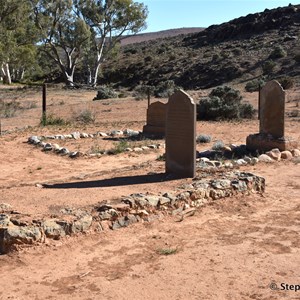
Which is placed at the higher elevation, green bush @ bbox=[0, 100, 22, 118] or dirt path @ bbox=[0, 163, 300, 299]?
green bush @ bbox=[0, 100, 22, 118]

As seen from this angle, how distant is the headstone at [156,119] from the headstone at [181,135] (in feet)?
22.0

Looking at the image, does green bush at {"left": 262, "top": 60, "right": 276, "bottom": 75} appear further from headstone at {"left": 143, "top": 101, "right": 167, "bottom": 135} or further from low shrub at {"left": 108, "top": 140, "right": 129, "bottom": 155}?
low shrub at {"left": 108, "top": 140, "right": 129, "bottom": 155}

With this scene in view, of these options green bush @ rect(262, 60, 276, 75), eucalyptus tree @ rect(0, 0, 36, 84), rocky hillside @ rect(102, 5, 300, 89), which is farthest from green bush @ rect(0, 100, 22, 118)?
green bush @ rect(262, 60, 276, 75)

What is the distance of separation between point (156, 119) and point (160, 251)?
10.7 metres

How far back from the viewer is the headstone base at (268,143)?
1261cm

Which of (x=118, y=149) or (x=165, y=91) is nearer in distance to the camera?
(x=118, y=149)

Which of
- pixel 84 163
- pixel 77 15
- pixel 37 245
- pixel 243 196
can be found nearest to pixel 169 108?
pixel 243 196

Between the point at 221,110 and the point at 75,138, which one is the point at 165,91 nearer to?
the point at 221,110

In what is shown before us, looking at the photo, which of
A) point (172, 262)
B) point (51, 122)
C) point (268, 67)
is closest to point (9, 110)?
point (51, 122)

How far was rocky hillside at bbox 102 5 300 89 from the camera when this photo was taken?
42.1 m

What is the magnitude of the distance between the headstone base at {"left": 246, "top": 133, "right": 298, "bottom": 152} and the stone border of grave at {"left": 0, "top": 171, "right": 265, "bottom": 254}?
3.92m

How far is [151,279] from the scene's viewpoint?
535cm

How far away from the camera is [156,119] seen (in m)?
16.7

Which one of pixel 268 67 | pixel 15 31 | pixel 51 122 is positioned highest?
pixel 15 31
